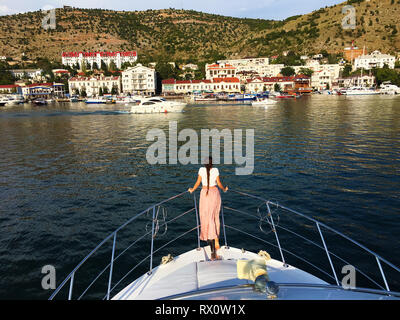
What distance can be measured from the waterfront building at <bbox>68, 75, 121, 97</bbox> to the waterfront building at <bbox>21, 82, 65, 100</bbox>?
669 cm

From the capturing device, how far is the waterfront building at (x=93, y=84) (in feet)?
413

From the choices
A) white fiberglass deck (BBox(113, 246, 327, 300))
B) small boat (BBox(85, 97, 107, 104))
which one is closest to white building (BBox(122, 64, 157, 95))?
small boat (BBox(85, 97, 107, 104))

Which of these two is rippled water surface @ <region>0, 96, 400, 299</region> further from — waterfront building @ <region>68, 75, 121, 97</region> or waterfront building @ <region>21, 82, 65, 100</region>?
waterfront building @ <region>21, 82, 65, 100</region>

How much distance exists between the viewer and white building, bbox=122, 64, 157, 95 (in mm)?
123062

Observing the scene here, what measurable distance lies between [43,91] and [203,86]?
72875 mm


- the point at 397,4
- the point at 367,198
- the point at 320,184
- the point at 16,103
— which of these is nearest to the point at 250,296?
the point at 367,198

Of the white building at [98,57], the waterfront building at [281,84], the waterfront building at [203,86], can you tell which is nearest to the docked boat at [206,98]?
the waterfront building at [203,86]

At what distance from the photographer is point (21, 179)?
15547mm

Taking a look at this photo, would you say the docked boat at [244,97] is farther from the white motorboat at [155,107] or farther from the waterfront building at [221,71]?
the waterfront building at [221,71]

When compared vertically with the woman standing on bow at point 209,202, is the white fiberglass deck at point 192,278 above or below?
below

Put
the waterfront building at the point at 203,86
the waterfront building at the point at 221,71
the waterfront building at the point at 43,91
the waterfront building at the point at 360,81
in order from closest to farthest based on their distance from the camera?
1. the waterfront building at the point at 360,81
2. the waterfront building at the point at 203,86
3. the waterfront building at the point at 43,91
4. the waterfront building at the point at 221,71

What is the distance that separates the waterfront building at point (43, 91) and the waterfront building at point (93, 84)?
6.69 metres
